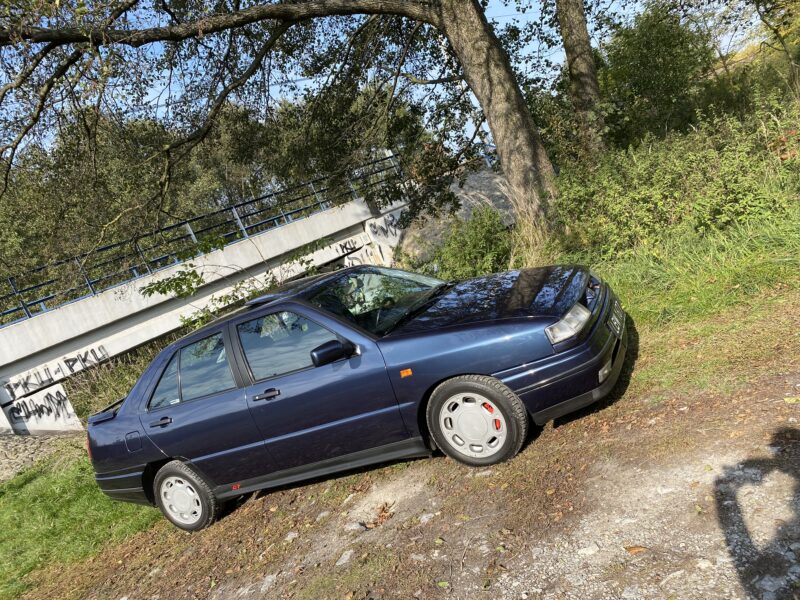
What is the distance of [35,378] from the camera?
51.6 ft

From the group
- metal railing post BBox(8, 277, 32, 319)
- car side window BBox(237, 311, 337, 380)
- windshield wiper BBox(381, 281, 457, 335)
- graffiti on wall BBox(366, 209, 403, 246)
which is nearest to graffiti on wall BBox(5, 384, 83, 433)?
metal railing post BBox(8, 277, 32, 319)

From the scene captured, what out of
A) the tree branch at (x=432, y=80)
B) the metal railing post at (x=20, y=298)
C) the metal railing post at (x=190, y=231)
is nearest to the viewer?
the tree branch at (x=432, y=80)

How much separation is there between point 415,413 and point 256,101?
11.1m

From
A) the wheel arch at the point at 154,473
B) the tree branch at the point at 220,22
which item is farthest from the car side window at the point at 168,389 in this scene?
the tree branch at the point at 220,22

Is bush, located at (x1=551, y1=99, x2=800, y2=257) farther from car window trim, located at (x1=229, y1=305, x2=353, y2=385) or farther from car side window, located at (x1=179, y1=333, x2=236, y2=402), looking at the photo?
car side window, located at (x1=179, y1=333, x2=236, y2=402)

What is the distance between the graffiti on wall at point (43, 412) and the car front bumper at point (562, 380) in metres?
14.7

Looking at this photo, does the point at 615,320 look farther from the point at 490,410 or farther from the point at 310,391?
the point at 310,391

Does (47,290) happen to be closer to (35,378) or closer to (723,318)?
(35,378)

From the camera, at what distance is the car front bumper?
4.06 meters

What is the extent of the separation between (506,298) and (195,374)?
265 cm

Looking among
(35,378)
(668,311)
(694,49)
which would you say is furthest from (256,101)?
(694,49)

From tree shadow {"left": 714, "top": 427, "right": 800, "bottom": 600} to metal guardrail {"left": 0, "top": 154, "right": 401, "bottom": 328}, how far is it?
965 cm

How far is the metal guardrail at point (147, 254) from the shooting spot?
45.9 ft

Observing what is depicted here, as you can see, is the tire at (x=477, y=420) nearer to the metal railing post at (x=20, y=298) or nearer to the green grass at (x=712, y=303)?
the green grass at (x=712, y=303)
